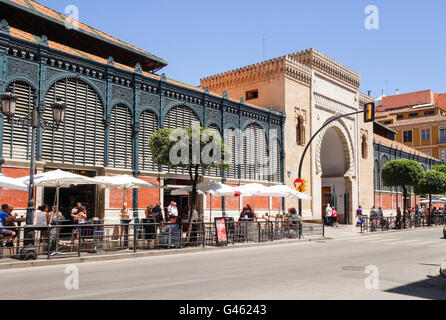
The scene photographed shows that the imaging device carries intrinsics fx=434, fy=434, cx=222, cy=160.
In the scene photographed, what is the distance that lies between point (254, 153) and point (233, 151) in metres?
1.89

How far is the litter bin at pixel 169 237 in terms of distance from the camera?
49.7 ft

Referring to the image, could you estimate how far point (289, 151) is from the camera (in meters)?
30.2

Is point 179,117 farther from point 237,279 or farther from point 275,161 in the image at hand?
point 237,279

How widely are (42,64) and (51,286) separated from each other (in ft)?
37.8

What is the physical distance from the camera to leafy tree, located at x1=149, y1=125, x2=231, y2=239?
636 inches

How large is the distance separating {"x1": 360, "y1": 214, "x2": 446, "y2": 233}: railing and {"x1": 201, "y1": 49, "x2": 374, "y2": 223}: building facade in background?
459 centimetres

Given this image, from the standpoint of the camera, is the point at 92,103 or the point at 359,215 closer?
the point at 92,103

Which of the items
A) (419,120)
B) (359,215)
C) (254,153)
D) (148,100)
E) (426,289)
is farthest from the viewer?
(419,120)

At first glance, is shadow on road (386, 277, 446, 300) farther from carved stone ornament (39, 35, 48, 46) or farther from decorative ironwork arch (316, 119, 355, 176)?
decorative ironwork arch (316, 119, 355, 176)

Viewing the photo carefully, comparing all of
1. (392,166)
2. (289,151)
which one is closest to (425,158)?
(392,166)

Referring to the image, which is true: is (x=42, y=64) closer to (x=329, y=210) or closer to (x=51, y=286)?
(x=51, y=286)

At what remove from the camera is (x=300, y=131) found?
3169 cm

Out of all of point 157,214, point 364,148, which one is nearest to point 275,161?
point 157,214

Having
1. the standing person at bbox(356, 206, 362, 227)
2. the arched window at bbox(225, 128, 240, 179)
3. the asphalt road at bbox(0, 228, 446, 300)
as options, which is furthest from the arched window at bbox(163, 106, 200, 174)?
the standing person at bbox(356, 206, 362, 227)
